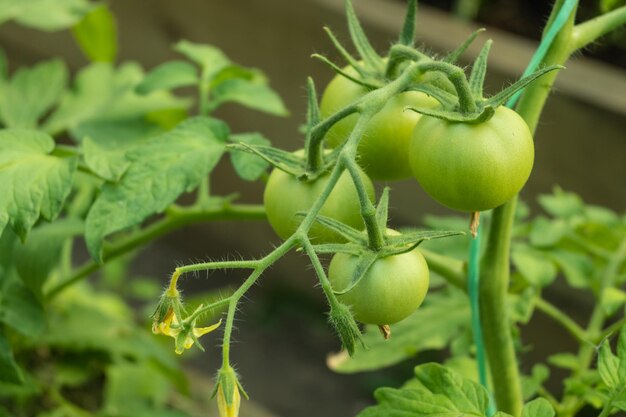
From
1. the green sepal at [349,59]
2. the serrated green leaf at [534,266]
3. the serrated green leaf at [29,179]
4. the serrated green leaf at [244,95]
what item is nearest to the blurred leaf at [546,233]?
the serrated green leaf at [534,266]

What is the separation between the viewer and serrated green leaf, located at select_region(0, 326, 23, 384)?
30.7 inches

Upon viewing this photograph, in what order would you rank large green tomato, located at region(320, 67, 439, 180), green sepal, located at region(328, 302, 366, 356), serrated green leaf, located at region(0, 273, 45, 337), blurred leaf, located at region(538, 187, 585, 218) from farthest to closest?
blurred leaf, located at region(538, 187, 585, 218)
serrated green leaf, located at region(0, 273, 45, 337)
large green tomato, located at region(320, 67, 439, 180)
green sepal, located at region(328, 302, 366, 356)

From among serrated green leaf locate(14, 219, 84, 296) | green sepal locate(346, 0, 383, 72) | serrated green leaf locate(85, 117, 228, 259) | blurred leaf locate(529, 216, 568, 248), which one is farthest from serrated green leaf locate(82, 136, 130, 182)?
blurred leaf locate(529, 216, 568, 248)

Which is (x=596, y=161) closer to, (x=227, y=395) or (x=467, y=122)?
(x=467, y=122)

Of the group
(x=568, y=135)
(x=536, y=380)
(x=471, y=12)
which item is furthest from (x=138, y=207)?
(x=471, y=12)

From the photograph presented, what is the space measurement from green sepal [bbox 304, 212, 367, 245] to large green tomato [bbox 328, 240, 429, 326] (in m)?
0.01

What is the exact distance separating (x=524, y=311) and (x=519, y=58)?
0.99 metres

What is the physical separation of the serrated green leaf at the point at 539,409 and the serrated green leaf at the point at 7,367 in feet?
1.49

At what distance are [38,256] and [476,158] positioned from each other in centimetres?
49

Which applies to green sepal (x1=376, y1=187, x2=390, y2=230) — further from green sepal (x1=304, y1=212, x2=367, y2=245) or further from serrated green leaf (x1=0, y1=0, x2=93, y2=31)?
serrated green leaf (x1=0, y1=0, x2=93, y2=31)

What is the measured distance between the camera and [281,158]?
623mm

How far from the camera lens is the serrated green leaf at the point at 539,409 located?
0.61 metres

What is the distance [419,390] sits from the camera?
67 centimetres

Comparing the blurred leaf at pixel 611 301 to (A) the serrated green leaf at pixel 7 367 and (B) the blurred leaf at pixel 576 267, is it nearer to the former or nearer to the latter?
(B) the blurred leaf at pixel 576 267
